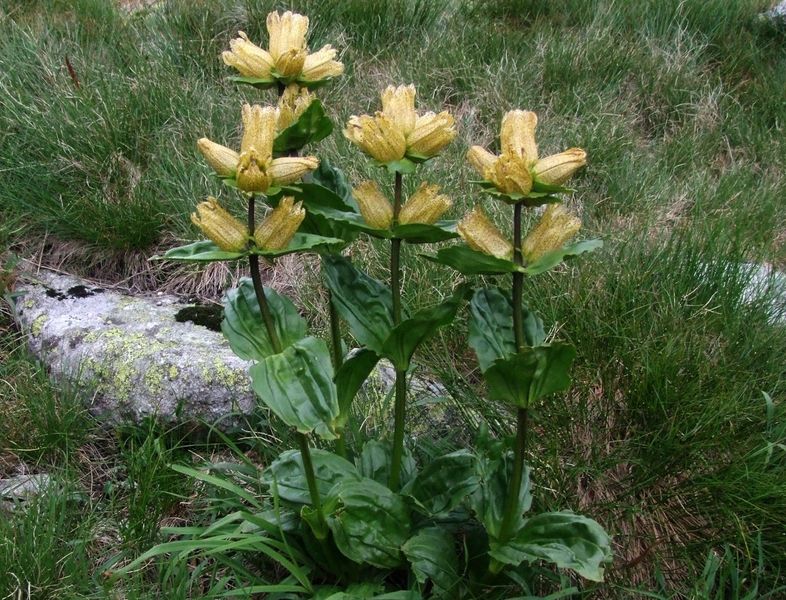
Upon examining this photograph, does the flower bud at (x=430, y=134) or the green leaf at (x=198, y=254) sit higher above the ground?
the flower bud at (x=430, y=134)

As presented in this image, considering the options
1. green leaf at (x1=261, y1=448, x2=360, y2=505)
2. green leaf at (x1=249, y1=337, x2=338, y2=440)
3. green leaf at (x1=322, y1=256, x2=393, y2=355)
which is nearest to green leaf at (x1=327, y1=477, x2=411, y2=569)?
green leaf at (x1=261, y1=448, x2=360, y2=505)

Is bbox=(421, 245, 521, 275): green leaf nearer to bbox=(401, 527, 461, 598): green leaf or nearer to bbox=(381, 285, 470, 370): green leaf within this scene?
bbox=(381, 285, 470, 370): green leaf

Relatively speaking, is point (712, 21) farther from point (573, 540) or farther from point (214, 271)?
point (573, 540)

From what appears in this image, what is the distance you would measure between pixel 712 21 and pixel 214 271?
395cm

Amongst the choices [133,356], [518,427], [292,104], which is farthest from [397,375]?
[133,356]

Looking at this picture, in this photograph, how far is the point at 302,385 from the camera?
1703 mm

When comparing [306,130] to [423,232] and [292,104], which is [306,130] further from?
[423,232]

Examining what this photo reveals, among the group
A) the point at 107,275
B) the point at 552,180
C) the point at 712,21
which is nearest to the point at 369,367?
the point at 552,180

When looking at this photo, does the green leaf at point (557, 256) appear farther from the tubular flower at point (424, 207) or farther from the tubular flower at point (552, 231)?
the tubular flower at point (424, 207)

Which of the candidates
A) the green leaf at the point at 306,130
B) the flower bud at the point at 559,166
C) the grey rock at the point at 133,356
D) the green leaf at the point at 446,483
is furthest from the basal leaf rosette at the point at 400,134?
the grey rock at the point at 133,356

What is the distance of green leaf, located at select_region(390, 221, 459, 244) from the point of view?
167 centimetres

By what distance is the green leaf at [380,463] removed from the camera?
2.13 meters

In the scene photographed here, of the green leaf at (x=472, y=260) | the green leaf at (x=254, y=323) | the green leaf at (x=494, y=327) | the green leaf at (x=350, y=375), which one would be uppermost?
the green leaf at (x=472, y=260)

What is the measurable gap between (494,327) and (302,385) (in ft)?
1.47
